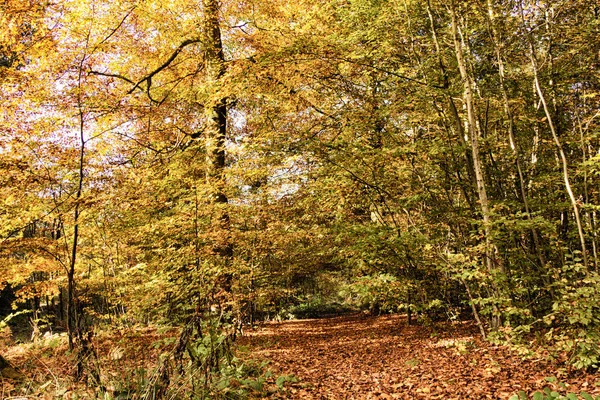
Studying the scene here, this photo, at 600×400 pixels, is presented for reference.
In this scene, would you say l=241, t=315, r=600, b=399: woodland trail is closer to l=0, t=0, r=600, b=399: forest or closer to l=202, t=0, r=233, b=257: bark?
l=0, t=0, r=600, b=399: forest

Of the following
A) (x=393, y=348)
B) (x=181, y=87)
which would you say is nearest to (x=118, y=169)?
(x=181, y=87)

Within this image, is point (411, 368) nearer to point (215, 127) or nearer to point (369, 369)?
point (369, 369)

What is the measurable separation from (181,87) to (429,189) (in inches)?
294

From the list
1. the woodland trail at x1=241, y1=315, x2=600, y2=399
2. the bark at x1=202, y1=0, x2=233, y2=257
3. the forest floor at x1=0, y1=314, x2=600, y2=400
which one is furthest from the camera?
the bark at x1=202, y1=0, x2=233, y2=257

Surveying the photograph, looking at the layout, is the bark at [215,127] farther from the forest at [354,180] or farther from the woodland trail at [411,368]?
the woodland trail at [411,368]

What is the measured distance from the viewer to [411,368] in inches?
234

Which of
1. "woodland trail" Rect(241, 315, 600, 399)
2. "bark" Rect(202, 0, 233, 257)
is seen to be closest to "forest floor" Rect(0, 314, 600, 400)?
"woodland trail" Rect(241, 315, 600, 399)

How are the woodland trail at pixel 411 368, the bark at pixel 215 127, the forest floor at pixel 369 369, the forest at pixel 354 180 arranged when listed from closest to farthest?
the forest floor at pixel 369 369, the woodland trail at pixel 411 368, the forest at pixel 354 180, the bark at pixel 215 127

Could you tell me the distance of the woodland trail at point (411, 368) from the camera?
4.68m

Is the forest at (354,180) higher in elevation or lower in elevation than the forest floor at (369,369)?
higher

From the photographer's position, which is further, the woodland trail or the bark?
the bark

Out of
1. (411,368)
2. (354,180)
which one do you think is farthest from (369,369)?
(354,180)

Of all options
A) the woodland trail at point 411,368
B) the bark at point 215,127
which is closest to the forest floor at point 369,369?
the woodland trail at point 411,368

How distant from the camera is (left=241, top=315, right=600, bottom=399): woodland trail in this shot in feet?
15.4
